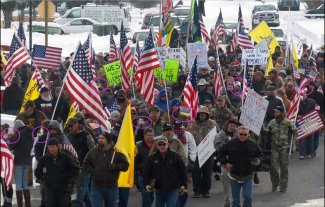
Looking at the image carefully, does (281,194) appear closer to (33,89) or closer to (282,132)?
(282,132)

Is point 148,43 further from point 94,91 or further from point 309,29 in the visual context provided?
point 309,29

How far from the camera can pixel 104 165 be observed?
1277 centimetres

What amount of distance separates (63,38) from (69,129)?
32414mm

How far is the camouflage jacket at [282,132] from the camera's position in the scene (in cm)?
1605

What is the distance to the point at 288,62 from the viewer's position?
26906mm

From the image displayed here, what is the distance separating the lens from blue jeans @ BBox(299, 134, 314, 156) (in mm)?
19703

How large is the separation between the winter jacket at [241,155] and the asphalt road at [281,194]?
1655 millimetres

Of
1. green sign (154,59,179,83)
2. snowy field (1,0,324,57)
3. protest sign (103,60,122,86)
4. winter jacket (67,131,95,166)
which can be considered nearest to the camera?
winter jacket (67,131,95,166)

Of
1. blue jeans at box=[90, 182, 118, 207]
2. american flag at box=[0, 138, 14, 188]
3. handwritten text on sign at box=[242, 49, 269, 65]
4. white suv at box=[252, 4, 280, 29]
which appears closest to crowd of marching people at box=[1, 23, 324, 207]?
blue jeans at box=[90, 182, 118, 207]

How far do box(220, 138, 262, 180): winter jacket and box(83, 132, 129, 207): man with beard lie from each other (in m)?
1.58

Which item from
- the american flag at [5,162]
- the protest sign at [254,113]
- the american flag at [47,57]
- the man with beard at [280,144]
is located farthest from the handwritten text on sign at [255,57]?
the american flag at [5,162]

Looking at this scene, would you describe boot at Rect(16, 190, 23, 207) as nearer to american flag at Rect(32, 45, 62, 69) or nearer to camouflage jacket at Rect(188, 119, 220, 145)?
camouflage jacket at Rect(188, 119, 220, 145)

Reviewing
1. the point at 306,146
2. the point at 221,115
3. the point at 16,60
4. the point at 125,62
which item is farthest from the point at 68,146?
the point at 125,62

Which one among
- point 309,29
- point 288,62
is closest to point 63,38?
point 309,29
